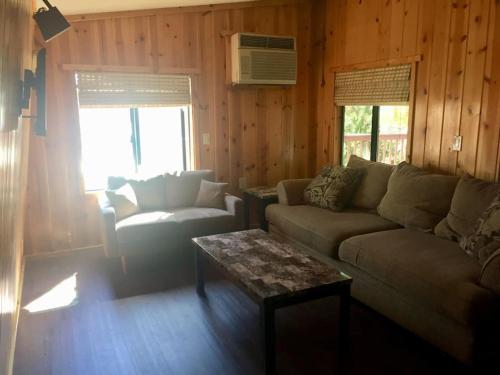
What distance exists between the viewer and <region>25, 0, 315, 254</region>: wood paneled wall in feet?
13.0

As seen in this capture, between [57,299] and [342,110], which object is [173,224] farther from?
[342,110]

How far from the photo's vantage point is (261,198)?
4309mm

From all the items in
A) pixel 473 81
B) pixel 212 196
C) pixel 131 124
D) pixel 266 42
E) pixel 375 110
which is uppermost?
pixel 266 42

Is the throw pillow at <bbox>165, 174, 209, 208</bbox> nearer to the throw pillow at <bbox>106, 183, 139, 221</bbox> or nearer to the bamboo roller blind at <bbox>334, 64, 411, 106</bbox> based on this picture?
the throw pillow at <bbox>106, 183, 139, 221</bbox>

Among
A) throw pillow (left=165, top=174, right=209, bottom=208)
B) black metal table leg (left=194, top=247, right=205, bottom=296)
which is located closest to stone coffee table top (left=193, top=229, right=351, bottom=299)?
black metal table leg (left=194, top=247, right=205, bottom=296)

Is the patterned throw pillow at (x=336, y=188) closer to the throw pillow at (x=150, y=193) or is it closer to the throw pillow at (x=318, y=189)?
the throw pillow at (x=318, y=189)

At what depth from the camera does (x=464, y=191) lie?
2.88 metres

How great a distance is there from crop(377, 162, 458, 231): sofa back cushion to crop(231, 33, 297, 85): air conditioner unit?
1730mm

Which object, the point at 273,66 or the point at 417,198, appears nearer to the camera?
the point at 417,198

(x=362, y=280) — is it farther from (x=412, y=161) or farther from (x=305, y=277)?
(x=412, y=161)

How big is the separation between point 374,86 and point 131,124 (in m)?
2.45

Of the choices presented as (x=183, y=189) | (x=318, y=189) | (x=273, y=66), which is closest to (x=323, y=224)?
(x=318, y=189)

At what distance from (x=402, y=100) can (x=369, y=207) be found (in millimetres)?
991

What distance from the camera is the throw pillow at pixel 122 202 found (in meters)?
3.79
